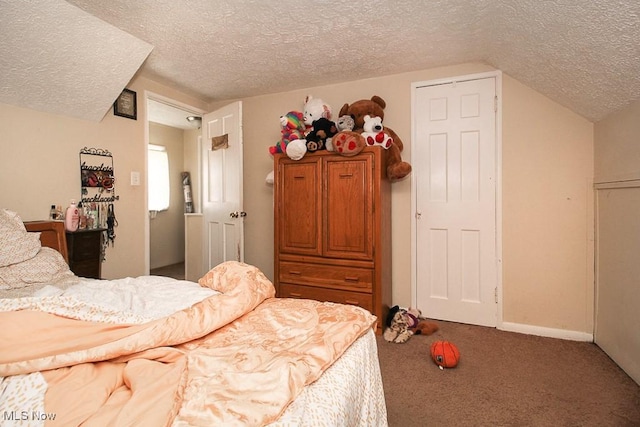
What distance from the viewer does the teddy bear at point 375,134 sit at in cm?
268

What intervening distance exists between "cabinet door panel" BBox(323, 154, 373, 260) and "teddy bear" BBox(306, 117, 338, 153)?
16 centimetres

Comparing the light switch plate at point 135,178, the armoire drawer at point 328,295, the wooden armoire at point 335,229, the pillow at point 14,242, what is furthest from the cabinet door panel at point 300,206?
the pillow at point 14,242

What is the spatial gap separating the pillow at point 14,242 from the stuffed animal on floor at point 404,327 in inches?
95.6

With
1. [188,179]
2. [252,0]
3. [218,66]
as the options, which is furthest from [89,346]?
[188,179]

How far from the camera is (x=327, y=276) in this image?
2.77 m

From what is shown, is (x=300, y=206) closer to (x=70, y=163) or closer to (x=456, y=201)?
(x=456, y=201)

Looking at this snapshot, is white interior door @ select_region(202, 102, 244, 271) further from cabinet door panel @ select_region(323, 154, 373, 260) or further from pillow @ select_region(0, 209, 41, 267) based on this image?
pillow @ select_region(0, 209, 41, 267)

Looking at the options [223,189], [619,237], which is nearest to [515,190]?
[619,237]

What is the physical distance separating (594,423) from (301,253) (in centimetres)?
210

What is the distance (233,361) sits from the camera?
928 mm

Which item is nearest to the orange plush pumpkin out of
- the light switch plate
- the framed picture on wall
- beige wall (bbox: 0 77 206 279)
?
beige wall (bbox: 0 77 206 279)

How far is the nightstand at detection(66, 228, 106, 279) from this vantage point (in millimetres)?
2281

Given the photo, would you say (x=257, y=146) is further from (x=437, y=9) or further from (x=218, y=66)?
(x=437, y=9)

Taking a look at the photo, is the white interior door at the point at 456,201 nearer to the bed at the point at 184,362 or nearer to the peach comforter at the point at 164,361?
the bed at the point at 184,362
